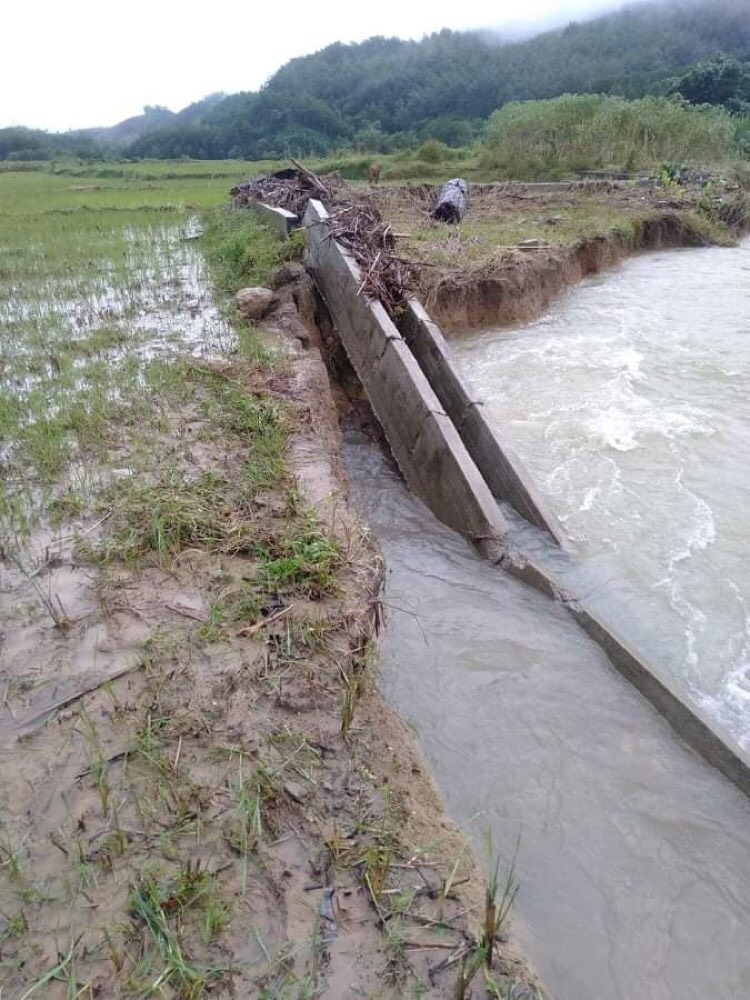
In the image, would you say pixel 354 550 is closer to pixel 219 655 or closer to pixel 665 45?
pixel 219 655

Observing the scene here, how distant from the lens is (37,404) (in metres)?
4.91

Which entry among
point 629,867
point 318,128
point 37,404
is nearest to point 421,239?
point 37,404

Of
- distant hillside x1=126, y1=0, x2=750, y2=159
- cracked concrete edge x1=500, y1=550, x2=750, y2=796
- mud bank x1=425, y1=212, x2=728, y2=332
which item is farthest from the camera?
distant hillside x1=126, y1=0, x2=750, y2=159

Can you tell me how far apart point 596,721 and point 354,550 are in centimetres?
146

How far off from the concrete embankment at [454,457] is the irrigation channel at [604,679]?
4.1 inches

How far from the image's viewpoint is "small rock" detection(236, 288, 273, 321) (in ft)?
23.4

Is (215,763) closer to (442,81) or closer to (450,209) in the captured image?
(450,209)

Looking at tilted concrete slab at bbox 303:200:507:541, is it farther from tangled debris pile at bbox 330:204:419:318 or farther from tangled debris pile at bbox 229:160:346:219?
tangled debris pile at bbox 229:160:346:219

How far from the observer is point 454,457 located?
15.6ft

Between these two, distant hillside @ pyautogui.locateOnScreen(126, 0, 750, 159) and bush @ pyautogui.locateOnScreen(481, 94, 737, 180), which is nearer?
bush @ pyautogui.locateOnScreen(481, 94, 737, 180)

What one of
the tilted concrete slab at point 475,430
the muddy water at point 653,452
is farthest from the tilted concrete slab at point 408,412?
the muddy water at point 653,452

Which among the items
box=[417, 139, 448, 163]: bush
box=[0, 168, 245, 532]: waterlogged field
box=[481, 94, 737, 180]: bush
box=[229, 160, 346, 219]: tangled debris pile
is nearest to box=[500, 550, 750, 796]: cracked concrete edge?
box=[0, 168, 245, 532]: waterlogged field

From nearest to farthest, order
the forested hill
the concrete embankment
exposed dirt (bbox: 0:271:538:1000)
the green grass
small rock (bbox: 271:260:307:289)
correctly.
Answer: exposed dirt (bbox: 0:271:538:1000) → the concrete embankment → the green grass → small rock (bbox: 271:260:307:289) → the forested hill

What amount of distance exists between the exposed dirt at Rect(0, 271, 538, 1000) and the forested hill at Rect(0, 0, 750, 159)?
159ft
